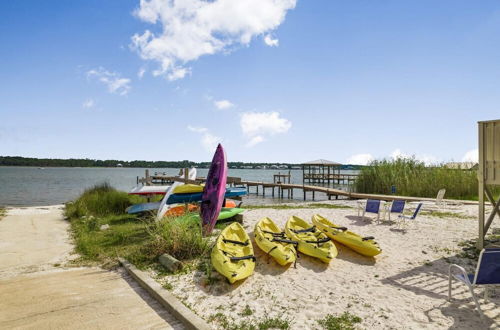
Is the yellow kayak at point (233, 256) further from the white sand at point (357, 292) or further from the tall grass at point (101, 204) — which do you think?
the tall grass at point (101, 204)

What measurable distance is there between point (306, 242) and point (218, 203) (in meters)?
2.53

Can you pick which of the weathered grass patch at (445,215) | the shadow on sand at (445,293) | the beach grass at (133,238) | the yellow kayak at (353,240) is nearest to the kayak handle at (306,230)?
the yellow kayak at (353,240)

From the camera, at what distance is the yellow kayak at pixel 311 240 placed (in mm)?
6258

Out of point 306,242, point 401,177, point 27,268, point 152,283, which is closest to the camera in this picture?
point 152,283

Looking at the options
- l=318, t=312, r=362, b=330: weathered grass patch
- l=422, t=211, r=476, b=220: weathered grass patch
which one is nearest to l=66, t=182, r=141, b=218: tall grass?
l=318, t=312, r=362, b=330: weathered grass patch

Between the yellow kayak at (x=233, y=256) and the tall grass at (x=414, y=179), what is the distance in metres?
16.1

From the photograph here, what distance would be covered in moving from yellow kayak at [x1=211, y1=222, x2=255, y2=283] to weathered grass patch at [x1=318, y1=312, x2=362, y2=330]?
1.58 m

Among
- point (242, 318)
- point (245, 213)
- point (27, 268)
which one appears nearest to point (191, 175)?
point (245, 213)

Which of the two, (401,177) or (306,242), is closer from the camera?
(306,242)

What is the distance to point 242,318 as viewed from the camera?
4.21 m

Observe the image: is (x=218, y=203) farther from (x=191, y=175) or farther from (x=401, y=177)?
(x=401, y=177)

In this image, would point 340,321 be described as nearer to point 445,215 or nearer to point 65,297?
point 65,297

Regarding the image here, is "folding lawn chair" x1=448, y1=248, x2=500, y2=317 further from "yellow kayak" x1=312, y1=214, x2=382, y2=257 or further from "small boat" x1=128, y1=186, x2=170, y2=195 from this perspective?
"small boat" x1=128, y1=186, x2=170, y2=195

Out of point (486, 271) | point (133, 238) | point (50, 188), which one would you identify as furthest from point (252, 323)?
point (50, 188)
